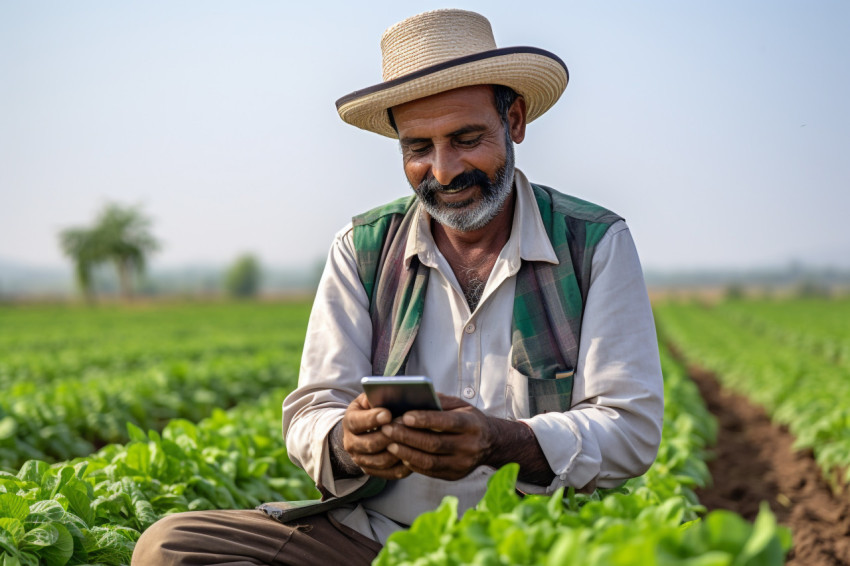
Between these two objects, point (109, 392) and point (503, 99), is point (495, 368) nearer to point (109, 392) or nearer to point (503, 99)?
point (503, 99)

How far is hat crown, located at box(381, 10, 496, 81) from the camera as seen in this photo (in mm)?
2779

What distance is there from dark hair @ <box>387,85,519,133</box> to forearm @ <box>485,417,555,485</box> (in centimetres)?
113

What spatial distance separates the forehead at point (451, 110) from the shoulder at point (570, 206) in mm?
302

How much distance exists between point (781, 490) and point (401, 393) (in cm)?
558

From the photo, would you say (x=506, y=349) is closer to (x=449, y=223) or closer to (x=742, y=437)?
(x=449, y=223)

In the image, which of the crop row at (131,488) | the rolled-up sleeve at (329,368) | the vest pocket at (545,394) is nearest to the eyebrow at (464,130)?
the rolled-up sleeve at (329,368)

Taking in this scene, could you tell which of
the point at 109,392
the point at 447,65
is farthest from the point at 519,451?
the point at 109,392

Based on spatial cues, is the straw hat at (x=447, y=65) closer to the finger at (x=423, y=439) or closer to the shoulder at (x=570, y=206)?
the shoulder at (x=570, y=206)

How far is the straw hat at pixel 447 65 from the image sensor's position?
8.73ft

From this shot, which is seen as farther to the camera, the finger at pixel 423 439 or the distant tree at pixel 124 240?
the distant tree at pixel 124 240

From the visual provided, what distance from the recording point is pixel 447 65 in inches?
104

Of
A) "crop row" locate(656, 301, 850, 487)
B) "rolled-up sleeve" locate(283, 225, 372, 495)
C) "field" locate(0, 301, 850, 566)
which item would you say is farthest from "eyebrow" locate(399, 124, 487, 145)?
"crop row" locate(656, 301, 850, 487)

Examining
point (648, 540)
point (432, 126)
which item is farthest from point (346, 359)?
point (648, 540)

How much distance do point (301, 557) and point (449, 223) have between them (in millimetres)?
1146
